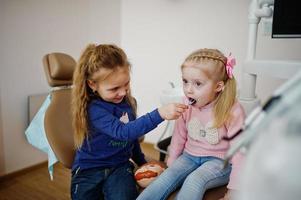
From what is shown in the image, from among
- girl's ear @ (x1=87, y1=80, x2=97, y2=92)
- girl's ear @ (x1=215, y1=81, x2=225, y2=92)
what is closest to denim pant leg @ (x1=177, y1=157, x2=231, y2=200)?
girl's ear @ (x1=215, y1=81, x2=225, y2=92)

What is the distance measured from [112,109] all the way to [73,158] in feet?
0.93

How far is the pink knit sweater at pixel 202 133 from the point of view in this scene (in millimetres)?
954

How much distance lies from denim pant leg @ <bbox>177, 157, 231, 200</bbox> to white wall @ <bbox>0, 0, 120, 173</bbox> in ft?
5.11

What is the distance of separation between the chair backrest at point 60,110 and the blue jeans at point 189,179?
405 mm

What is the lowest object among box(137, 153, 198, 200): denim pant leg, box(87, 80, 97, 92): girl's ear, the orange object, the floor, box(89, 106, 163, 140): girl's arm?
the floor

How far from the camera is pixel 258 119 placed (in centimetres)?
28

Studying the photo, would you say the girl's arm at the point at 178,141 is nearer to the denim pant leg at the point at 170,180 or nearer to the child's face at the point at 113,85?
the denim pant leg at the point at 170,180

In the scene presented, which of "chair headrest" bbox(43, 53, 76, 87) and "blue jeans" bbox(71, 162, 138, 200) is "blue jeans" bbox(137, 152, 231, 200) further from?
"chair headrest" bbox(43, 53, 76, 87)

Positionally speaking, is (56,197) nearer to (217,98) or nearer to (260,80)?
(217,98)

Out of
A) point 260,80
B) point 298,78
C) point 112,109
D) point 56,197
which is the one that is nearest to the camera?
point 298,78

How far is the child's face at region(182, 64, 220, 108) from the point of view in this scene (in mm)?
933

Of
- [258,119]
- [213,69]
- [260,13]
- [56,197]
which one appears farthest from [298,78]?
[56,197]

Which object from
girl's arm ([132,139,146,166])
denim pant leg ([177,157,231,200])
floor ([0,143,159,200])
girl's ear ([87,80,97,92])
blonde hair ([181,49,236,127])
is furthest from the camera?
floor ([0,143,159,200])

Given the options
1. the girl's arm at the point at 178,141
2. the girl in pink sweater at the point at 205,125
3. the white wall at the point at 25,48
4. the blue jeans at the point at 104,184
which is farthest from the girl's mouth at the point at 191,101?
the white wall at the point at 25,48
